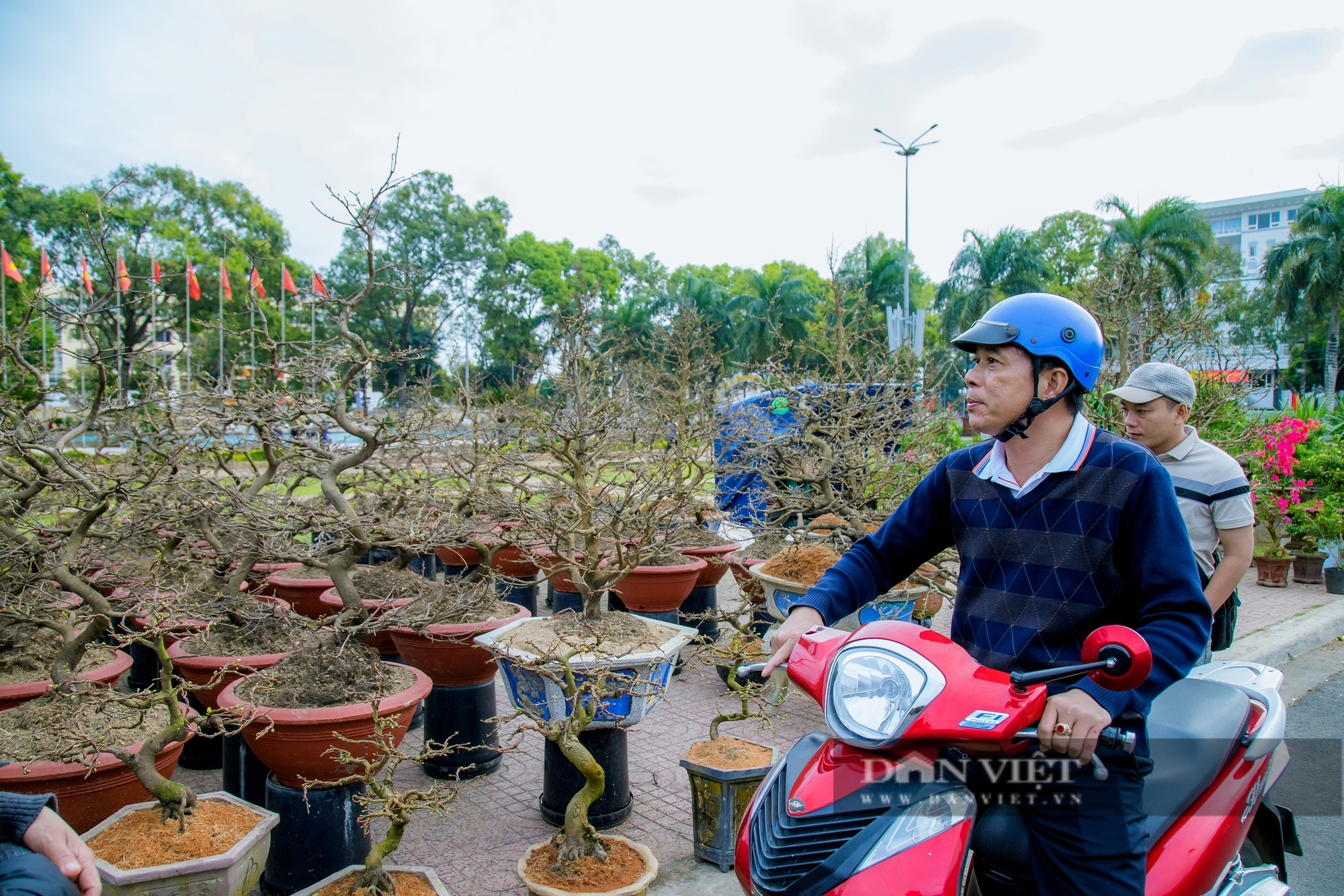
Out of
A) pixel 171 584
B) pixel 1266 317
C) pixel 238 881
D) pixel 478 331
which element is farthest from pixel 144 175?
pixel 1266 317

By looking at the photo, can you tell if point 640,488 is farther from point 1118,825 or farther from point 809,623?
point 1118,825

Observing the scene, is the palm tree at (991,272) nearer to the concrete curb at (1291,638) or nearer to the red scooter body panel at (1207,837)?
the concrete curb at (1291,638)

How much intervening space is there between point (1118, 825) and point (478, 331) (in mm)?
45100

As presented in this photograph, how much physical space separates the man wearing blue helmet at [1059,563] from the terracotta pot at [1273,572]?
9321mm

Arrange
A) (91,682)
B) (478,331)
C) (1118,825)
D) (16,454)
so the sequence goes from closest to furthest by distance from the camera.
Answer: (1118,825) → (91,682) → (16,454) → (478,331)

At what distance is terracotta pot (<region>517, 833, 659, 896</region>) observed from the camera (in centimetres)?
282

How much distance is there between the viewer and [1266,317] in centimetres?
3625

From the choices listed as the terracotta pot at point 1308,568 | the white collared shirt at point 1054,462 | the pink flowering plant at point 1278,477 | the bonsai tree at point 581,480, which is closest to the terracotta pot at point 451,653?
the bonsai tree at point 581,480

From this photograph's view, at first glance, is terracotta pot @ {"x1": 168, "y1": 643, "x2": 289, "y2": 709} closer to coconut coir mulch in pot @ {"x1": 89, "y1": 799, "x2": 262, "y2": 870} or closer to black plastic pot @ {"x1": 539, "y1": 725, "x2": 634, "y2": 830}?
coconut coir mulch in pot @ {"x1": 89, "y1": 799, "x2": 262, "y2": 870}

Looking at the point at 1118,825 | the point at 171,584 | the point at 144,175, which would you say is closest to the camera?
the point at 1118,825

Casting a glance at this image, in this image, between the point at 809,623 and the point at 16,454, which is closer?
the point at 809,623

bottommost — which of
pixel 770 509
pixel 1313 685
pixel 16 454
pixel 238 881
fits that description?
pixel 1313 685

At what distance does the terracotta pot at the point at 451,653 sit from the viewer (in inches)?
165

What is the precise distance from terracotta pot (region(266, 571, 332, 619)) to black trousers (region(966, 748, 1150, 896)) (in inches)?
188
